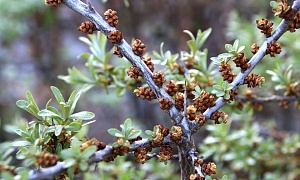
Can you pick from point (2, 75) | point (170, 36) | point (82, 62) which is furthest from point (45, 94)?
point (170, 36)

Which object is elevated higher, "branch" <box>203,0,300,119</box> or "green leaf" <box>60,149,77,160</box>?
"branch" <box>203,0,300,119</box>

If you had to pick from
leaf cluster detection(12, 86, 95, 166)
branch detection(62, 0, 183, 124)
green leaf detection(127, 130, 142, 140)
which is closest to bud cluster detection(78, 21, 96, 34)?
branch detection(62, 0, 183, 124)

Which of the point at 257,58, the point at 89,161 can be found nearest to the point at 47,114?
the point at 89,161

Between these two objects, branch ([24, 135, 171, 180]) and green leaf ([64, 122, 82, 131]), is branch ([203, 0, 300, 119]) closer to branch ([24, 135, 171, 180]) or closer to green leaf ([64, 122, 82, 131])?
branch ([24, 135, 171, 180])

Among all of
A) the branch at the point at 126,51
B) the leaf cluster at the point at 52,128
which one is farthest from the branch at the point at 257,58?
the leaf cluster at the point at 52,128

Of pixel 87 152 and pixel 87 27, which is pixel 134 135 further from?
pixel 87 27

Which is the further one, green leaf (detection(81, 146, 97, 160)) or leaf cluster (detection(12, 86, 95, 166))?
leaf cluster (detection(12, 86, 95, 166))

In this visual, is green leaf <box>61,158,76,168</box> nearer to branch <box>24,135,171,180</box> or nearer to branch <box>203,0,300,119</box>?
branch <box>24,135,171,180</box>

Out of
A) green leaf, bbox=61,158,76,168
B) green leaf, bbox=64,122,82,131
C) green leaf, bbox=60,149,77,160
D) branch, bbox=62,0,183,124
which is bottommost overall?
green leaf, bbox=61,158,76,168

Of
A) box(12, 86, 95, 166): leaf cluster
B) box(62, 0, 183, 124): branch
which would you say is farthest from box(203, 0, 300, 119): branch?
box(12, 86, 95, 166): leaf cluster

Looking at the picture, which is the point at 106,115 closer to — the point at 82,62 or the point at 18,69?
the point at 82,62

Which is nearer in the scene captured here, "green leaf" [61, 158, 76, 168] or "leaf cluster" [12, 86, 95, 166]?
"green leaf" [61, 158, 76, 168]
